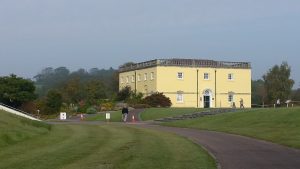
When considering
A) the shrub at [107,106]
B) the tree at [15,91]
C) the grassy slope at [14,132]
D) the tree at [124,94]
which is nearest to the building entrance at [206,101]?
the tree at [124,94]

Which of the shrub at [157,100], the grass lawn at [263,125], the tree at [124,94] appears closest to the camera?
the grass lawn at [263,125]

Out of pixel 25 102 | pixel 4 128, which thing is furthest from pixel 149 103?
pixel 4 128

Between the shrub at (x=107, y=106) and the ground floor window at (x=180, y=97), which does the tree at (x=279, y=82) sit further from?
the shrub at (x=107, y=106)

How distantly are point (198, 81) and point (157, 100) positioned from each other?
950 cm

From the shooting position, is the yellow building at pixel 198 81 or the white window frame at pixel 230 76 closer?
the yellow building at pixel 198 81

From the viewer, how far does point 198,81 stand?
83.7 m

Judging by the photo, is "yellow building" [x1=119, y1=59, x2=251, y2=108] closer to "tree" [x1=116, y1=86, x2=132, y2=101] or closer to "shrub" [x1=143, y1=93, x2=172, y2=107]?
"tree" [x1=116, y1=86, x2=132, y2=101]

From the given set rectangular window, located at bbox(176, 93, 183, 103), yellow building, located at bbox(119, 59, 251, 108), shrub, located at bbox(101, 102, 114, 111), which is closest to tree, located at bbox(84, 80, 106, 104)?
yellow building, located at bbox(119, 59, 251, 108)

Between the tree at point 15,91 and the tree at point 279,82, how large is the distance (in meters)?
51.8

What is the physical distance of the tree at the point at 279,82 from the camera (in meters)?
106

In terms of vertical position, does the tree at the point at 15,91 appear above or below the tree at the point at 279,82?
below

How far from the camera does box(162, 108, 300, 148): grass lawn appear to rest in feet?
88.9

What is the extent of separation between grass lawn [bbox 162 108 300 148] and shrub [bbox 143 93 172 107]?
1301 inches

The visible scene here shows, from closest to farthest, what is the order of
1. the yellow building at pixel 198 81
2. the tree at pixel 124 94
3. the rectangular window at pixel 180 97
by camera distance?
1. the yellow building at pixel 198 81
2. the rectangular window at pixel 180 97
3. the tree at pixel 124 94
